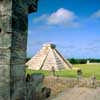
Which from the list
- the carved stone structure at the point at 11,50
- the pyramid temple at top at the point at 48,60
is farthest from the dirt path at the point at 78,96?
the pyramid temple at top at the point at 48,60

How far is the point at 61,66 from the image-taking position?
2841cm

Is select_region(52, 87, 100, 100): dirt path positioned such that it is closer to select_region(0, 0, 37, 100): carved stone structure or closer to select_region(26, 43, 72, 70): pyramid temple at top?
select_region(0, 0, 37, 100): carved stone structure

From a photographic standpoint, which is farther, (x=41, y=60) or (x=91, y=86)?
(x=41, y=60)

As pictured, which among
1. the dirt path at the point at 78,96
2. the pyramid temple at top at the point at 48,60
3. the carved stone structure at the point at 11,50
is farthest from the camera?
the pyramid temple at top at the point at 48,60

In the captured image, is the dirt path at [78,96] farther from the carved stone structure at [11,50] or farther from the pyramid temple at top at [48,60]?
the pyramid temple at top at [48,60]

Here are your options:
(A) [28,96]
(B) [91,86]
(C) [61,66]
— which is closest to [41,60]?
(C) [61,66]

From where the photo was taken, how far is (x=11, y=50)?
1.92 metres

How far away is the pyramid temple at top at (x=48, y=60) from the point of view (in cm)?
2815

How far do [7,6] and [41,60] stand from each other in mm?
27786

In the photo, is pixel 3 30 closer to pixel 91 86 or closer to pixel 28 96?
pixel 28 96

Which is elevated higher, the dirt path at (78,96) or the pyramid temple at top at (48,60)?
the pyramid temple at top at (48,60)

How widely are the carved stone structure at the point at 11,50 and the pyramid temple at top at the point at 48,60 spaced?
81.1ft

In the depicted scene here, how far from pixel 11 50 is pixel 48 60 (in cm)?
2796

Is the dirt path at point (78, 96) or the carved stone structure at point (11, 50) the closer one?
the carved stone structure at point (11, 50)
